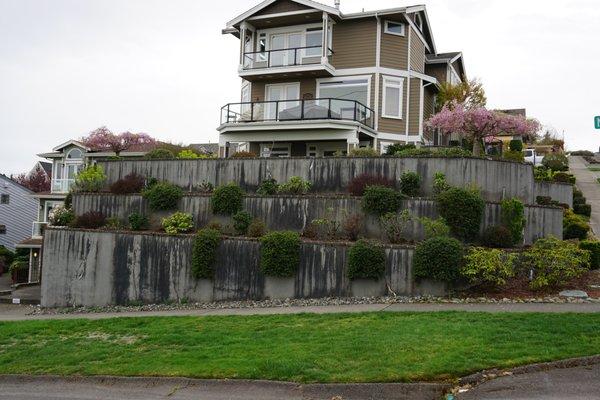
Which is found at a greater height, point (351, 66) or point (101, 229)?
point (351, 66)

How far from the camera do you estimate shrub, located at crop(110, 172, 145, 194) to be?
22.4m

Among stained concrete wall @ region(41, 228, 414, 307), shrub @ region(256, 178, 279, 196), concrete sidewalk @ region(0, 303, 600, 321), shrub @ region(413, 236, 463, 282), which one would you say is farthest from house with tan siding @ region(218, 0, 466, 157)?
concrete sidewalk @ region(0, 303, 600, 321)

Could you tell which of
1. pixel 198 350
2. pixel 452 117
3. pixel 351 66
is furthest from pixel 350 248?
pixel 351 66

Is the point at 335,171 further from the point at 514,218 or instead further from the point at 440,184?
the point at 514,218

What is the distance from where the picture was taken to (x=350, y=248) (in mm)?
16203

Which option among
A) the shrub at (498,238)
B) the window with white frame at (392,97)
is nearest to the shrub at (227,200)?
the shrub at (498,238)

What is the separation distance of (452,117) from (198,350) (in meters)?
17.7

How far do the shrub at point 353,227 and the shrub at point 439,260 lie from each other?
277 centimetres

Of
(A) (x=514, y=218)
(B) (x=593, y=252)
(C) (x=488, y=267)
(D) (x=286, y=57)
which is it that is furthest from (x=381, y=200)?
(D) (x=286, y=57)

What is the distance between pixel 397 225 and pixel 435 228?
1.44 meters

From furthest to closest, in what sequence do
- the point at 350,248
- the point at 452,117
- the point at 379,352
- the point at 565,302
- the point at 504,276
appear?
1. the point at 452,117
2. the point at 350,248
3. the point at 504,276
4. the point at 565,302
5. the point at 379,352

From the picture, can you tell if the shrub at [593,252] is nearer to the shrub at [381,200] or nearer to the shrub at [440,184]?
the shrub at [440,184]

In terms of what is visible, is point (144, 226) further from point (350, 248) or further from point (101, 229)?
point (350, 248)

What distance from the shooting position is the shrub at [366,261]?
1573 centimetres
